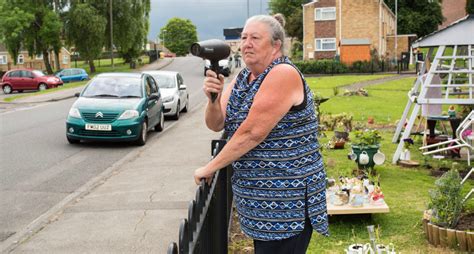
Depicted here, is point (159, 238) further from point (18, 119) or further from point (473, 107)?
point (18, 119)

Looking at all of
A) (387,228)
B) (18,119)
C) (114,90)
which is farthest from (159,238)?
(18,119)

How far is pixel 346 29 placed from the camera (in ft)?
176

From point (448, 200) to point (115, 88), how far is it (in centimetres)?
1031

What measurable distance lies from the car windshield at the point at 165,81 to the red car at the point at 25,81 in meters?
22.1

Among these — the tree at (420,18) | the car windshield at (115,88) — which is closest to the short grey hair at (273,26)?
the car windshield at (115,88)

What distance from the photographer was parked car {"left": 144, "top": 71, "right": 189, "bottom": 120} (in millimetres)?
18906

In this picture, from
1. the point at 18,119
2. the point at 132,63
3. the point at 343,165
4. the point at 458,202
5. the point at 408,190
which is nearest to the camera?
the point at 458,202

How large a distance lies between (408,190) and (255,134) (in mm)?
5748

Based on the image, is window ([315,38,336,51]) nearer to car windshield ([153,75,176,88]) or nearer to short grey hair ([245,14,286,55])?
car windshield ([153,75,176,88])

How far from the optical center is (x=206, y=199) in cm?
313

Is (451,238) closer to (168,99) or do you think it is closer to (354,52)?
(168,99)

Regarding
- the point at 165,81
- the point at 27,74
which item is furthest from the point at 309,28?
the point at 165,81

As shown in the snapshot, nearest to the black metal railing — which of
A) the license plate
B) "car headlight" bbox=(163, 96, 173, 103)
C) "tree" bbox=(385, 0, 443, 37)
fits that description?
the license plate

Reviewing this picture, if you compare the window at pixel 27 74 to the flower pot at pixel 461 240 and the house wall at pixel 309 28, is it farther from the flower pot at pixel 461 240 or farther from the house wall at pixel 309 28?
the flower pot at pixel 461 240
